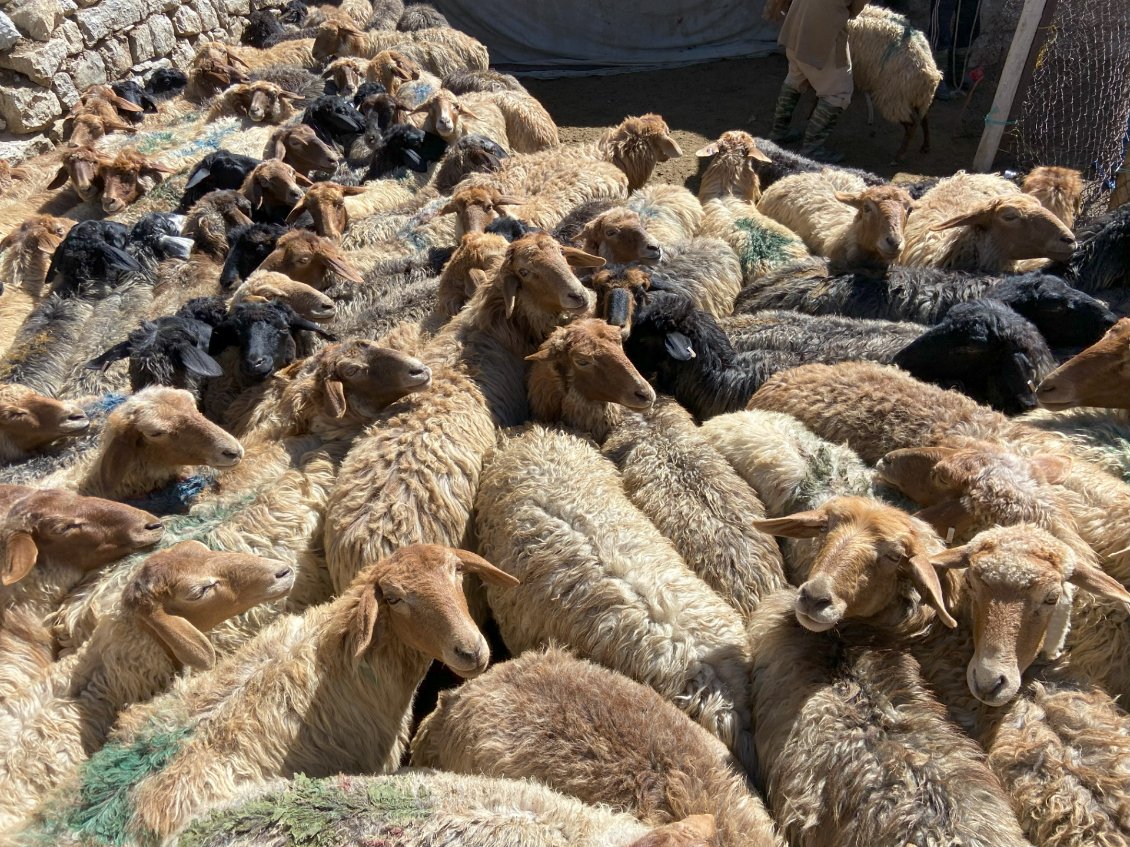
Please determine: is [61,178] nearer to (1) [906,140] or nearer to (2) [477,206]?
(2) [477,206]

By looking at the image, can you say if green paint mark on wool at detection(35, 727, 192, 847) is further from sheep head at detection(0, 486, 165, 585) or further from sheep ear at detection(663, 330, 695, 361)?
sheep ear at detection(663, 330, 695, 361)

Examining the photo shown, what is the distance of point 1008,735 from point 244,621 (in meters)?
3.16

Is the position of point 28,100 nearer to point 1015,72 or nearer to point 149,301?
point 149,301

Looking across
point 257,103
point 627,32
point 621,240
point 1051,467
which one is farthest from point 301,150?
point 627,32

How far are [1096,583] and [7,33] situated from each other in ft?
38.4

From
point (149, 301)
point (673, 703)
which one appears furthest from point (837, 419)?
point (149, 301)

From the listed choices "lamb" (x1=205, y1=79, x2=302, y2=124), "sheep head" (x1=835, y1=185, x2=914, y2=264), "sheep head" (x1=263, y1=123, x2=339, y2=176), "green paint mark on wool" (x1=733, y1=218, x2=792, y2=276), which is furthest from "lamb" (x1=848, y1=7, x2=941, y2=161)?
"lamb" (x1=205, y1=79, x2=302, y2=124)

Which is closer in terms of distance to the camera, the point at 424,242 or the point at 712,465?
the point at 712,465

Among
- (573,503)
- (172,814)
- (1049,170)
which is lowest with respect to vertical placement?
(172,814)

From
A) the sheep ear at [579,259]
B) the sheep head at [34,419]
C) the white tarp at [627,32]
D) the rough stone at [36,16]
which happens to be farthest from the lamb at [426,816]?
the white tarp at [627,32]

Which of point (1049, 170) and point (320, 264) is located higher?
point (1049, 170)

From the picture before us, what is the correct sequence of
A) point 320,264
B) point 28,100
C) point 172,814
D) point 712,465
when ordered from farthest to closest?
1. point 28,100
2. point 320,264
3. point 712,465
4. point 172,814

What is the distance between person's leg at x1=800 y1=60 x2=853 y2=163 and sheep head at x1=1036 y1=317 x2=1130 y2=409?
6.60m

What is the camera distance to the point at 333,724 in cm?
360
